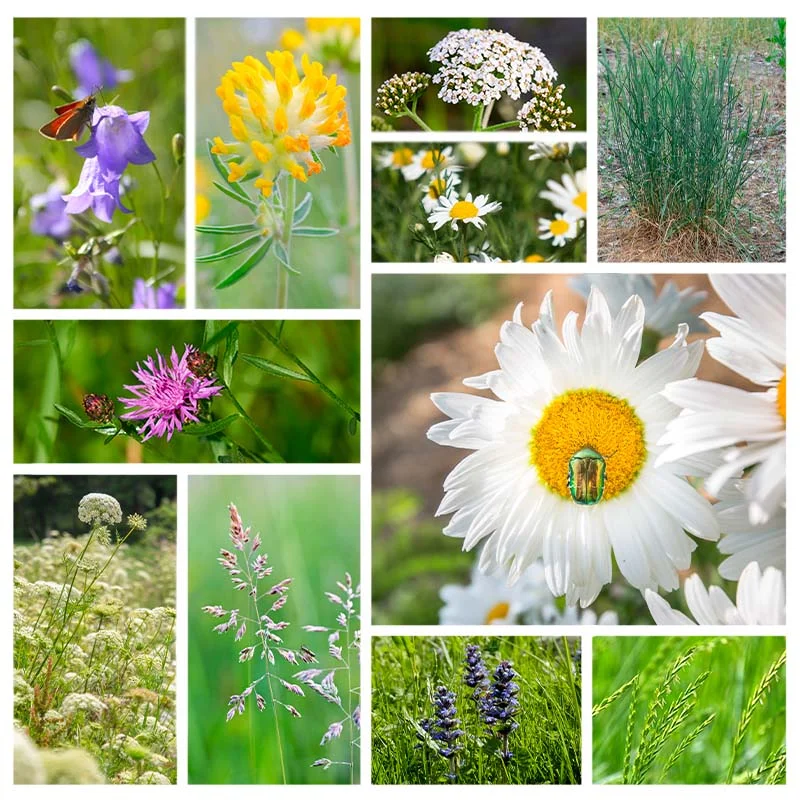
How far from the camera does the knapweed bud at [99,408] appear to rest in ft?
5.20

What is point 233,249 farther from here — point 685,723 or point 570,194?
point 685,723

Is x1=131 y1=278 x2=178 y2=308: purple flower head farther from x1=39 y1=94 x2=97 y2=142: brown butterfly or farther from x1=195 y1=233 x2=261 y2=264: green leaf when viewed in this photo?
x1=39 y1=94 x2=97 y2=142: brown butterfly

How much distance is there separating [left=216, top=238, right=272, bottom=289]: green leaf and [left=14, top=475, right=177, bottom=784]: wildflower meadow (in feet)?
1.19

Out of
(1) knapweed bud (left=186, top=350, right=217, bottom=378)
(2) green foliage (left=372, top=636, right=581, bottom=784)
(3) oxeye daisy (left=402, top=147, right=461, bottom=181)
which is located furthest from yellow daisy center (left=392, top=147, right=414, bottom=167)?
(2) green foliage (left=372, top=636, right=581, bottom=784)

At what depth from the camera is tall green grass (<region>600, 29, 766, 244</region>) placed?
1.57m

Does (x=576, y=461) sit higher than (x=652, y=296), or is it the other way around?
(x=652, y=296)

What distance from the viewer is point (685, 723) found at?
160cm

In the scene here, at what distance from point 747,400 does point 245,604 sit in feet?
2.92

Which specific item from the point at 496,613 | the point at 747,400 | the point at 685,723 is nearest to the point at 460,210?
the point at 747,400

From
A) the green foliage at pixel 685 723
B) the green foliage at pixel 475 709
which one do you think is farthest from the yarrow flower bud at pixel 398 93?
the green foliage at pixel 685 723

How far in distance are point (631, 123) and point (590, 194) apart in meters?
0.14

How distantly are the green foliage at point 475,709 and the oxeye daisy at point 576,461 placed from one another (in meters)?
0.13

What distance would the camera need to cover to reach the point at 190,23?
1.58m
